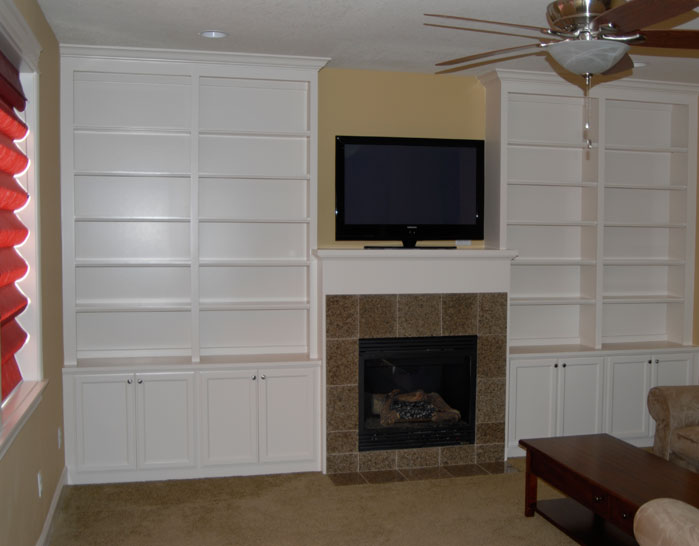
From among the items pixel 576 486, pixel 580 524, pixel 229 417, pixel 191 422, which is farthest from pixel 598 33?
Answer: pixel 191 422

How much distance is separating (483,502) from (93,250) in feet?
9.33

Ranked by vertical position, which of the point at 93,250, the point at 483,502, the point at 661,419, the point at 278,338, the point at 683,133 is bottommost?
the point at 483,502

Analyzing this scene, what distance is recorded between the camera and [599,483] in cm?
314

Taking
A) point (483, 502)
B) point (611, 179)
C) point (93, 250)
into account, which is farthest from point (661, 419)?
point (93, 250)

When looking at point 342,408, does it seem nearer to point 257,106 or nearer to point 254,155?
point 254,155

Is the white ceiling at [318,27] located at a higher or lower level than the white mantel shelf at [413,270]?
higher

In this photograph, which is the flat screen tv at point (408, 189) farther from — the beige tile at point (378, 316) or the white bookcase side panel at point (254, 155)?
the beige tile at point (378, 316)

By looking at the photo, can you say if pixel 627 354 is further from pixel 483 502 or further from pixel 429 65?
pixel 429 65

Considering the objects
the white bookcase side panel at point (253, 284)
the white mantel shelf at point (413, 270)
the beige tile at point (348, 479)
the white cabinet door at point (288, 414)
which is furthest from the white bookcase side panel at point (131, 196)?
the beige tile at point (348, 479)

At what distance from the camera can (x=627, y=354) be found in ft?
16.1

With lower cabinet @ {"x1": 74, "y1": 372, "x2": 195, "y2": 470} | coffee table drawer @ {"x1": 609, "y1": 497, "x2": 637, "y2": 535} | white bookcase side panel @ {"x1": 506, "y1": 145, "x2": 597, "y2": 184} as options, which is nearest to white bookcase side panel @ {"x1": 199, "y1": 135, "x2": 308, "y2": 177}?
lower cabinet @ {"x1": 74, "y1": 372, "x2": 195, "y2": 470}

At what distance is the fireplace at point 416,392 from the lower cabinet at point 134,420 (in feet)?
3.66

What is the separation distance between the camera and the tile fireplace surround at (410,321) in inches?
172

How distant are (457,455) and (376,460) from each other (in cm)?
55
